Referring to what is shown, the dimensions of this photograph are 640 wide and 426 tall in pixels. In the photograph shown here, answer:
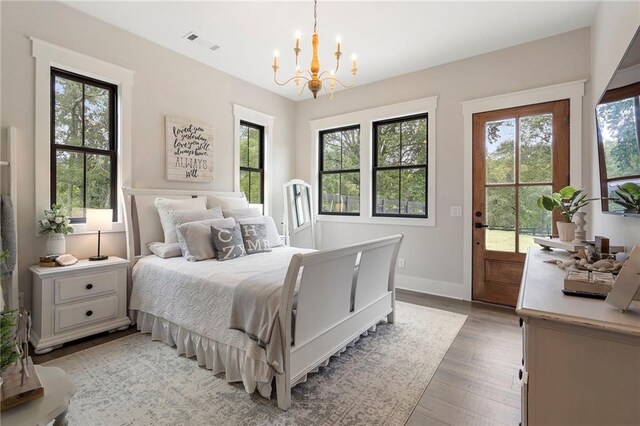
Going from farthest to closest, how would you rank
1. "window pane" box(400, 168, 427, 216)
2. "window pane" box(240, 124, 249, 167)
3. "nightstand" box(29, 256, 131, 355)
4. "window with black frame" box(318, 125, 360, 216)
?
"window with black frame" box(318, 125, 360, 216)
"window pane" box(240, 124, 249, 167)
"window pane" box(400, 168, 427, 216)
"nightstand" box(29, 256, 131, 355)

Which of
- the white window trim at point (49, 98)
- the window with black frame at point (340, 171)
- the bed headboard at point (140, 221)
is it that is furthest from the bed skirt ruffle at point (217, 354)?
the window with black frame at point (340, 171)

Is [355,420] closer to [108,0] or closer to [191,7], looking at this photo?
[191,7]

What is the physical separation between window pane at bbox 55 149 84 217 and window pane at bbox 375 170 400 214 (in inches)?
139

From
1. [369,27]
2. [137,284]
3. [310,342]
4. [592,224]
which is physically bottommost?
[310,342]

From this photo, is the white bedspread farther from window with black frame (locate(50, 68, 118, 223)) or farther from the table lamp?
window with black frame (locate(50, 68, 118, 223))

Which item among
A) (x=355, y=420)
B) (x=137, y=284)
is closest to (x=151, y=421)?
(x=355, y=420)

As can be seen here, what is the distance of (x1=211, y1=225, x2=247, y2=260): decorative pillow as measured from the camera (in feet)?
9.23

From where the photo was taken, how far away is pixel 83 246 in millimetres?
2875

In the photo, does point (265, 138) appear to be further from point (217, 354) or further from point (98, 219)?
point (217, 354)

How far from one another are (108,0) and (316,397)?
3579 millimetres

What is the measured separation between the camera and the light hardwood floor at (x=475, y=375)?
1.74m

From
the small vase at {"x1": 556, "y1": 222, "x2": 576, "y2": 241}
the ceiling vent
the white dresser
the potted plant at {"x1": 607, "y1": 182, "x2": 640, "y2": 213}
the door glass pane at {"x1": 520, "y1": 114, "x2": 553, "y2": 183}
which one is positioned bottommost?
the white dresser

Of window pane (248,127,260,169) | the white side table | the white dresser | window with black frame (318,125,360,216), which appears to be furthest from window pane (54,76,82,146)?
the white dresser

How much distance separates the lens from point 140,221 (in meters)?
3.08
